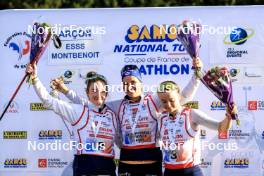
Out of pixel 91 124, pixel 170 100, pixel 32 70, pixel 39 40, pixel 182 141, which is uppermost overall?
pixel 39 40

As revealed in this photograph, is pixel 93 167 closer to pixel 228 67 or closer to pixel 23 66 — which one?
pixel 23 66

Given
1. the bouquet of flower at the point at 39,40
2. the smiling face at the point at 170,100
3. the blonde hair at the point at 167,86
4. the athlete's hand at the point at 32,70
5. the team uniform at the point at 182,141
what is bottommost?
the team uniform at the point at 182,141

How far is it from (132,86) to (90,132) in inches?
22.5

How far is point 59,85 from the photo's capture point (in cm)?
614

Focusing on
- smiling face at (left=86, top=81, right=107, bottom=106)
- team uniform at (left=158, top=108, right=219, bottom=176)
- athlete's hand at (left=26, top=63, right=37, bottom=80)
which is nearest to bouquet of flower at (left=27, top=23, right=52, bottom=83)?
athlete's hand at (left=26, top=63, right=37, bottom=80)

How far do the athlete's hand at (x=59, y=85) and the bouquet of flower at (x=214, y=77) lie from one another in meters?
1.18

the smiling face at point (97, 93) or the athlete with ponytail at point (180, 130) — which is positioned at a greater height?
the smiling face at point (97, 93)

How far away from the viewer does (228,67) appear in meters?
6.04

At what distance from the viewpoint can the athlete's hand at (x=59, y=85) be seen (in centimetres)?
613

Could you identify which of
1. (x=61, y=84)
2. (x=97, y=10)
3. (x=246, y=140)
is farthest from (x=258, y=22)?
(x=61, y=84)

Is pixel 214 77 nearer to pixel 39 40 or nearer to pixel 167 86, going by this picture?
pixel 167 86

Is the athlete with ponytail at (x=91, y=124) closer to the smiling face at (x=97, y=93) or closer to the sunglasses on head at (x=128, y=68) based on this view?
the smiling face at (x=97, y=93)

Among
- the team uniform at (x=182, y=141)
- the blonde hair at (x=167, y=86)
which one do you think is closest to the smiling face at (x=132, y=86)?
the blonde hair at (x=167, y=86)

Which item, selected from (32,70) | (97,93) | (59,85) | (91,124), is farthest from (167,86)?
(32,70)
